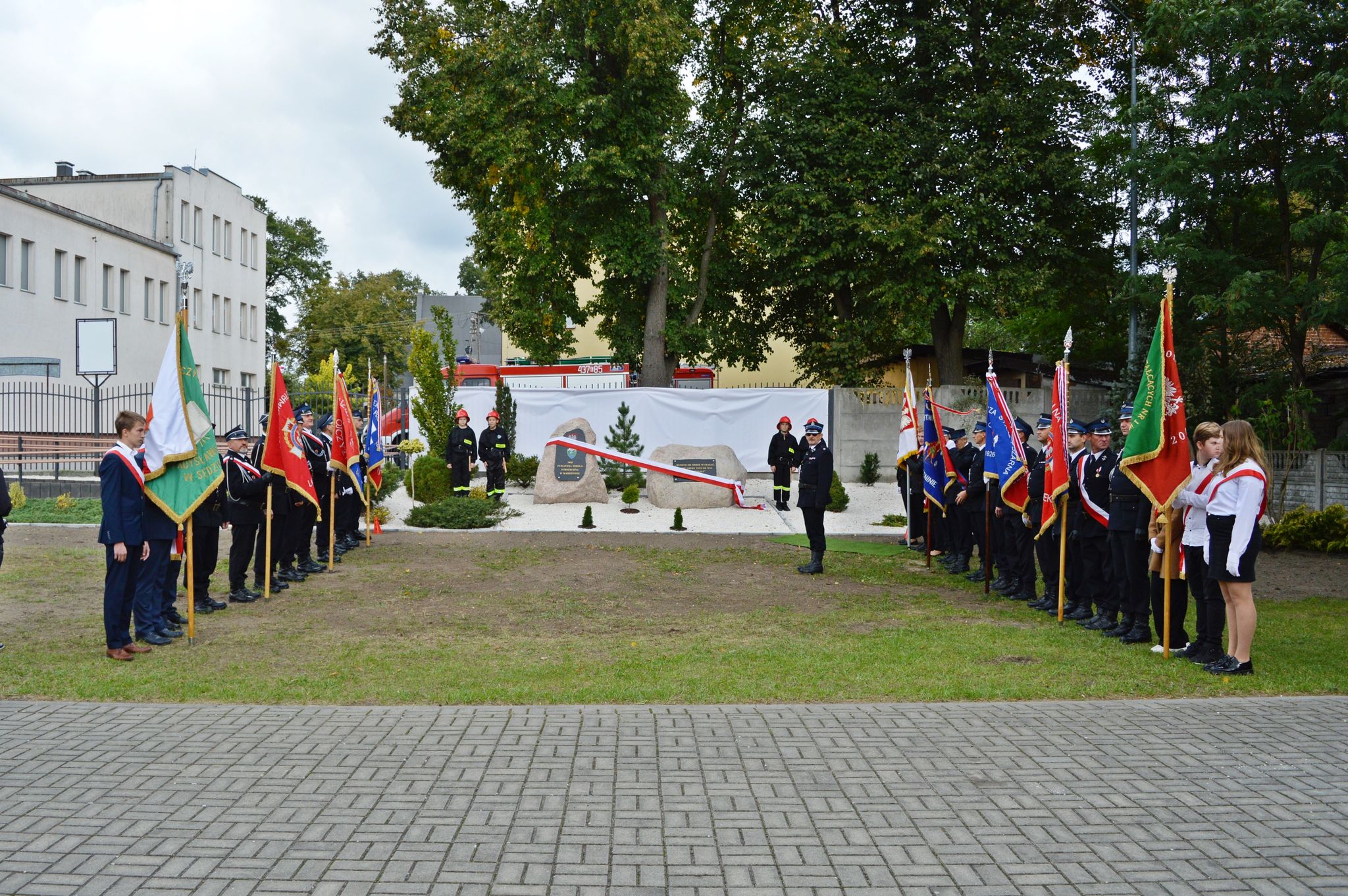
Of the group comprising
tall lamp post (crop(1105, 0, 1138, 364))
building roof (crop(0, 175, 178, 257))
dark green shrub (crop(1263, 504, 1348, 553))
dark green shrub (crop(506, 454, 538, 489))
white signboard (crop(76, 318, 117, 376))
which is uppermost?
building roof (crop(0, 175, 178, 257))

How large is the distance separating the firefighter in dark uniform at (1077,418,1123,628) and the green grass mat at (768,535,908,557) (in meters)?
5.84

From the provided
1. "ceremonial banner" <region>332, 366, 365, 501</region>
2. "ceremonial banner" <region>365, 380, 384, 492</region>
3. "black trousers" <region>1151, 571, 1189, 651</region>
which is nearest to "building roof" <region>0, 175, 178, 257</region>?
"ceremonial banner" <region>365, 380, 384, 492</region>

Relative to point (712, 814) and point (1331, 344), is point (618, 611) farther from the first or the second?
point (1331, 344)

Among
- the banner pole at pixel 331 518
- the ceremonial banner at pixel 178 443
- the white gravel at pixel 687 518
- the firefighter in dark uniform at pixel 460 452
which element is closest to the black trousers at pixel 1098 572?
the white gravel at pixel 687 518

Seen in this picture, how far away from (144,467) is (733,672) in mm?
5331

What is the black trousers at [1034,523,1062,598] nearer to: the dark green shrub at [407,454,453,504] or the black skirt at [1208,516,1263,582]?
the black skirt at [1208,516,1263,582]

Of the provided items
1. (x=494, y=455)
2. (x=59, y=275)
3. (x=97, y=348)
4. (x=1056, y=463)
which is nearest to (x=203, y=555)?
(x=1056, y=463)

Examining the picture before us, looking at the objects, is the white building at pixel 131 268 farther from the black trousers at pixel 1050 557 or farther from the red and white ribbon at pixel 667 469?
the black trousers at pixel 1050 557

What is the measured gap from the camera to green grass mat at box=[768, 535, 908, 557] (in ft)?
54.6

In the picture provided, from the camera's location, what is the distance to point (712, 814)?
5113 mm

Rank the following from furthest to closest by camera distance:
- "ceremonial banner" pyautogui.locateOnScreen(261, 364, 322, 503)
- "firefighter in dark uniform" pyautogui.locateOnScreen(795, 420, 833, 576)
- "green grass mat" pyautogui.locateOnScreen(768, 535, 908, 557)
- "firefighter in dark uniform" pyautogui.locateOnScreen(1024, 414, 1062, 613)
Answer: "green grass mat" pyautogui.locateOnScreen(768, 535, 908, 557)
"firefighter in dark uniform" pyautogui.locateOnScreen(795, 420, 833, 576)
"ceremonial banner" pyautogui.locateOnScreen(261, 364, 322, 503)
"firefighter in dark uniform" pyautogui.locateOnScreen(1024, 414, 1062, 613)

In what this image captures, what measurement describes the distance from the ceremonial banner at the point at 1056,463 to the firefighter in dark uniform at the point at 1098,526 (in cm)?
18

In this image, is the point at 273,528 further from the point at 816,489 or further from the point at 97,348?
the point at 97,348

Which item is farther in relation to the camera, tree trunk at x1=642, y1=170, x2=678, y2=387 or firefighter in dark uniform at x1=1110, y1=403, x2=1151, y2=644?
tree trunk at x1=642, y1=170, x2=678, y2=387
